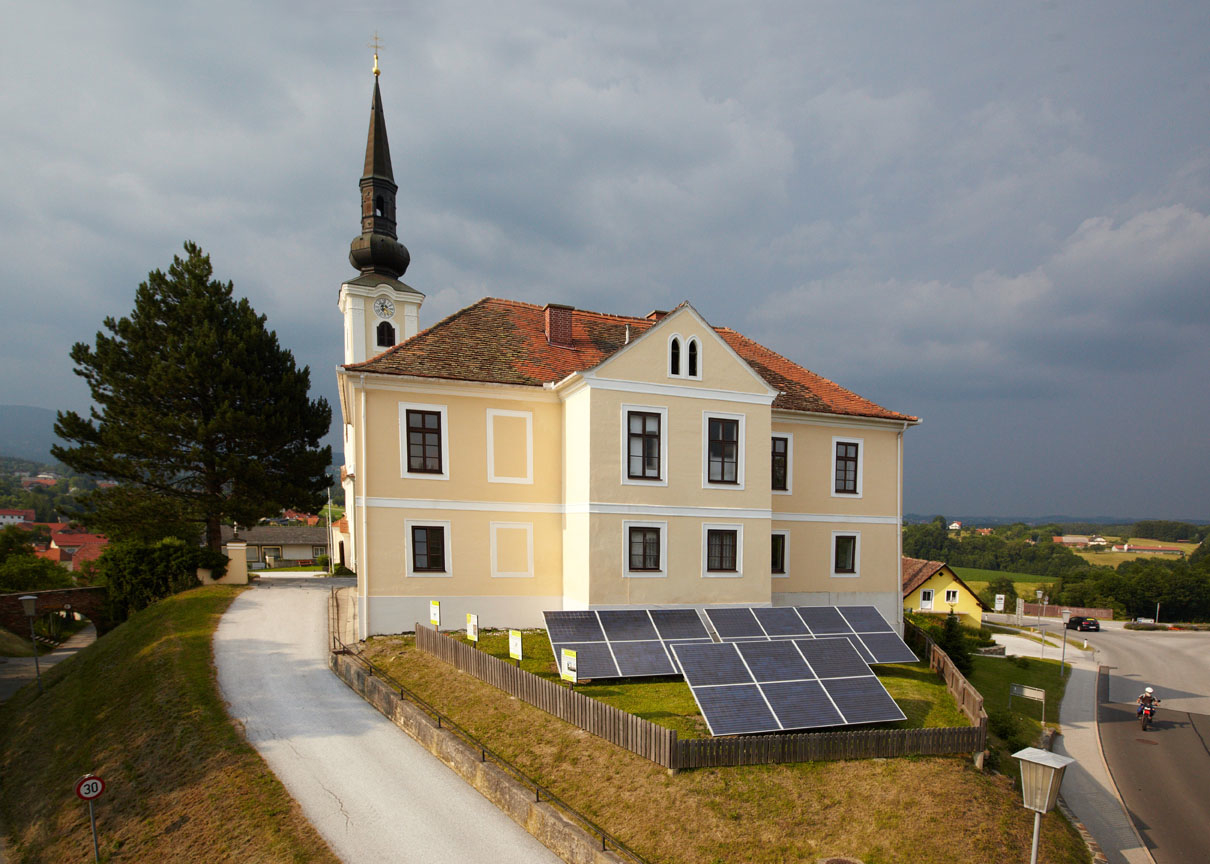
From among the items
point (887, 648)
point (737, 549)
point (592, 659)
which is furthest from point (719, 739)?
point (737, 549)

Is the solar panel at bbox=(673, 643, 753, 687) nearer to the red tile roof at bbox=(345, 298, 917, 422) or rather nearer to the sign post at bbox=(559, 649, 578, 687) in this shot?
the sign post at bbox=(559, 649, 578, 687)

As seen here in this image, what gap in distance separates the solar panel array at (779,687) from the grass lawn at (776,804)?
41.2 inches

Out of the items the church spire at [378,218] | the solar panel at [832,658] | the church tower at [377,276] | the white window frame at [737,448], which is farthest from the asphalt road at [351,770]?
the church spire at [378,218]

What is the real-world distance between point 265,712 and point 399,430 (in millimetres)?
9047

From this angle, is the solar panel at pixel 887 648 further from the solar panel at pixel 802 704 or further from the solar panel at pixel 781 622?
the solar panel at pixel 802 704

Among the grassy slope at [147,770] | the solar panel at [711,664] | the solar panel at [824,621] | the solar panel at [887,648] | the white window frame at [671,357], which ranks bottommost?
the grassy slope at [147,770]

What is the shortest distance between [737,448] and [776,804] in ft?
41.8

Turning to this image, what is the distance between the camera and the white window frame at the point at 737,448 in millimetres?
22766

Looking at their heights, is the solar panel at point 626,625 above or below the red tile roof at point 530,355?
below

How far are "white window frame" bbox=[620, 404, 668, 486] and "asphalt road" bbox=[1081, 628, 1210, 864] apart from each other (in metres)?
16.3

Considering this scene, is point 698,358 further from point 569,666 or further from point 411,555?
point 411,555

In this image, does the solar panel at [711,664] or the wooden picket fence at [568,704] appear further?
the solar panel at [711,664]

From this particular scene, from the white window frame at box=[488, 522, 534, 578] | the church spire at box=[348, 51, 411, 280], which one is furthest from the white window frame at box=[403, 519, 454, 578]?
the church spire at box=[348, 51, 411, 280]

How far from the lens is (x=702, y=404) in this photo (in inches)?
893
